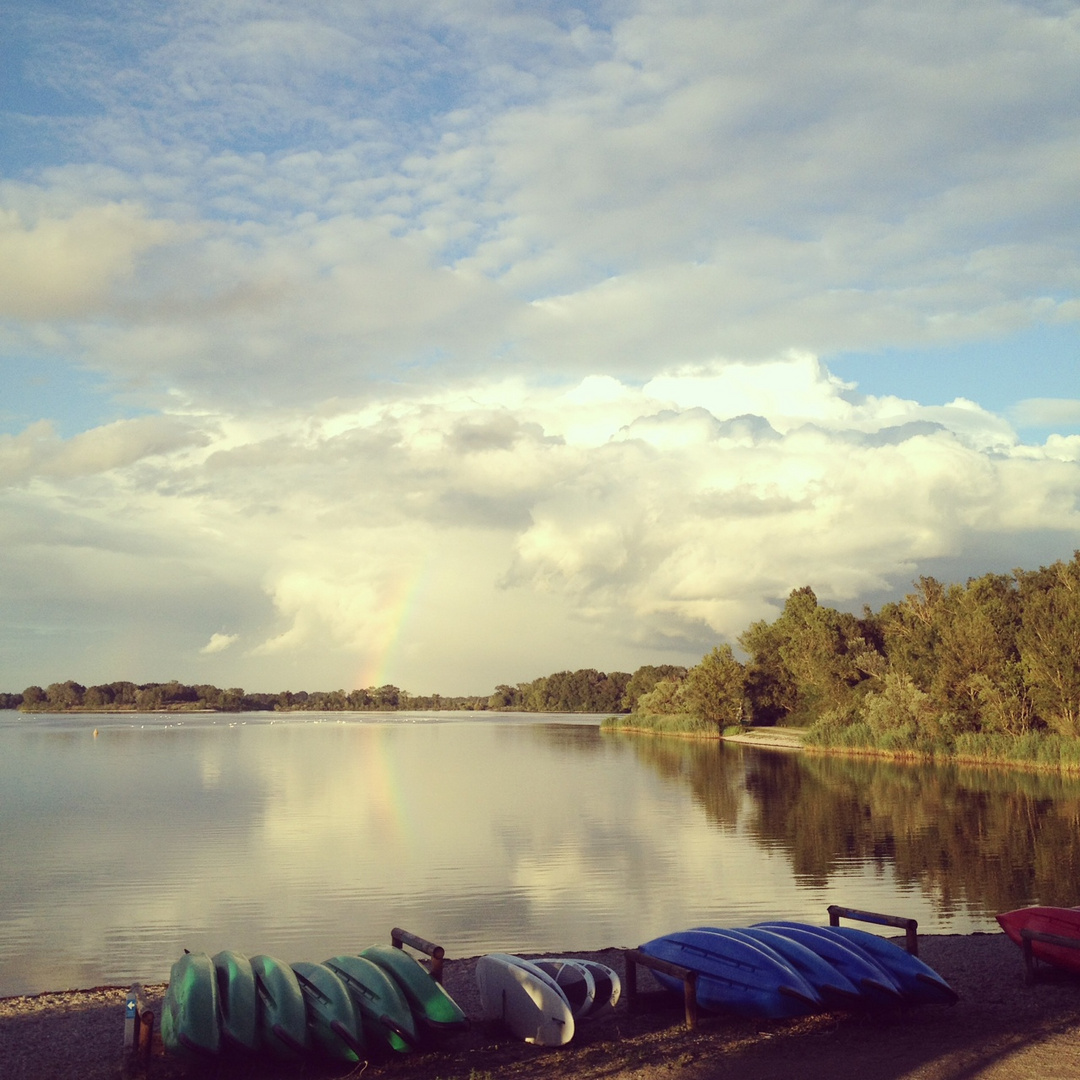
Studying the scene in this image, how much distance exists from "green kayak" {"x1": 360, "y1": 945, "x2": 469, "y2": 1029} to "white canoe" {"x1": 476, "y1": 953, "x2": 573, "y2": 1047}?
1.50 ft

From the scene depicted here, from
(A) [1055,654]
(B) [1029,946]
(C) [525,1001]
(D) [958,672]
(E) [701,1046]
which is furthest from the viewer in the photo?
(D) [958,672]

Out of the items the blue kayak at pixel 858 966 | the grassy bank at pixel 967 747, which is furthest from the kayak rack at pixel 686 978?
the grassy bank at pixel 967 747

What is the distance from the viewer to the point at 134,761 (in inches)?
2312

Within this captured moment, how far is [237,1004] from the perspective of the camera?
850 centimetres

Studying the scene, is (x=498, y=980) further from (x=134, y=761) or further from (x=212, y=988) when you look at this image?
(x=134, y=761)

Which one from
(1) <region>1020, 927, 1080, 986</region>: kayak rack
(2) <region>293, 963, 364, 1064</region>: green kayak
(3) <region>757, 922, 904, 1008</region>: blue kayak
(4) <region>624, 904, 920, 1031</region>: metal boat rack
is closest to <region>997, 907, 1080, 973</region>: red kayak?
(1) <region>1020, 927, 1080, 986</region>: kayak rack

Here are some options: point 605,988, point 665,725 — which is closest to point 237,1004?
point 605,988

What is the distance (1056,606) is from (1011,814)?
880 inches

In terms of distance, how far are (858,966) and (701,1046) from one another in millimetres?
1833

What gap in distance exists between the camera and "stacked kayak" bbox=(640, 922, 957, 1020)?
9.35 metres

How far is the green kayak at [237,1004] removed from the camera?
27.1ft

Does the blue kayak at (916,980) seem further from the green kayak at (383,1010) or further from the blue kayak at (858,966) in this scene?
the green kayak at (383,1010)

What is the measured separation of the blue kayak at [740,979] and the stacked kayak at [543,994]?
0.71 meters

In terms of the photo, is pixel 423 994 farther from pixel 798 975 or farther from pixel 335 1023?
pixel 798 975
